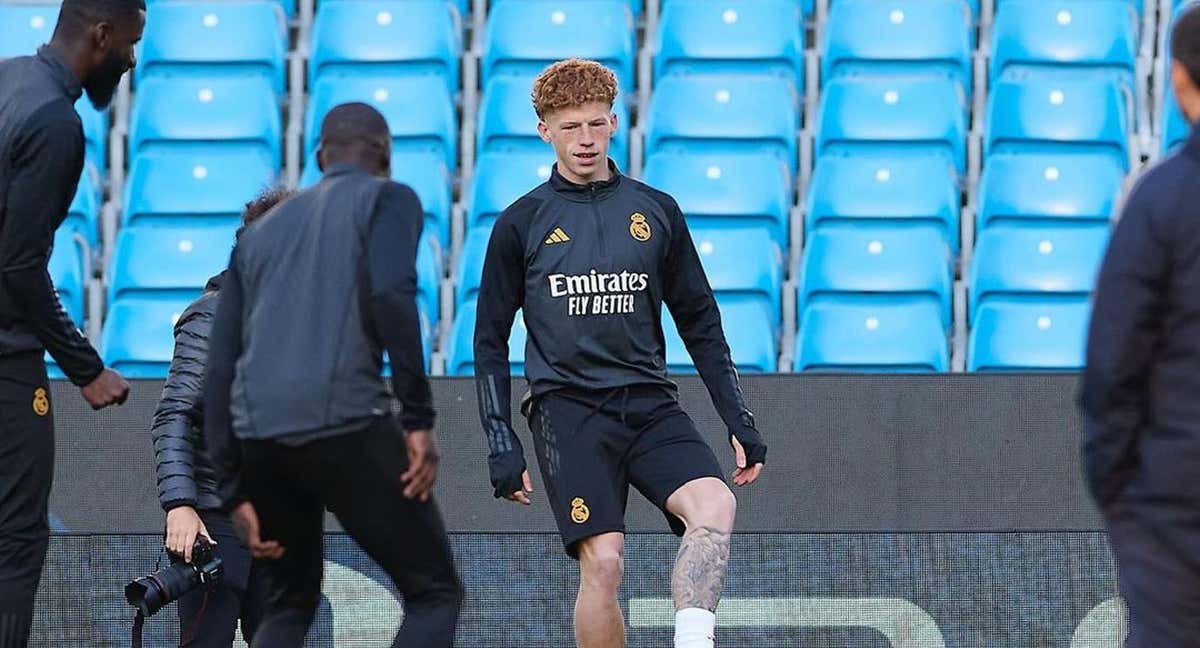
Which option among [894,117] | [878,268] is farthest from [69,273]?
[894,117]

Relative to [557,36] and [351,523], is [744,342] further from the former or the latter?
[351,523]

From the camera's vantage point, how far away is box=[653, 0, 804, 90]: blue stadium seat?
9.48m

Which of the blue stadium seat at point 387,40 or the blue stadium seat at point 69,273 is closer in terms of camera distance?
the blue stadium seat at point 69,273

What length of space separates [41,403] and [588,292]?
151cm

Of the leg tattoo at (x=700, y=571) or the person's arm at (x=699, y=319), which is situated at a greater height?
the person's arm at (x=699, y=319)

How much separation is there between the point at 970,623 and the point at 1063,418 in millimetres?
778

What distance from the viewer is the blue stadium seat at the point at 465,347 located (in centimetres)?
809

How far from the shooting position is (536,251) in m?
5.46

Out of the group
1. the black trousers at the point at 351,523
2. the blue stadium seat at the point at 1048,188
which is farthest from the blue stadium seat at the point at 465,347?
the black trousers at the point at 351,523

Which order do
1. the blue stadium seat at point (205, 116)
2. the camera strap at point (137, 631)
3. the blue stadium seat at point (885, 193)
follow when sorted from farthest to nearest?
the blue stadium seat at point (205, 116), the blue stadium seat at point (885, 193), the camera strap at point (137, 631)

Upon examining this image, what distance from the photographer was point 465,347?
8.12 meters

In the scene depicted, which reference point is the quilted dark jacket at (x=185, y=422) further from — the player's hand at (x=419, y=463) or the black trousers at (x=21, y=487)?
Result: the player's hand at (x=419, y=463)

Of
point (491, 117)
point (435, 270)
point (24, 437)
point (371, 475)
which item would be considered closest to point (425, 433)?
point (371, 475)

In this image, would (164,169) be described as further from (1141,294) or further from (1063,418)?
(1141,294)
